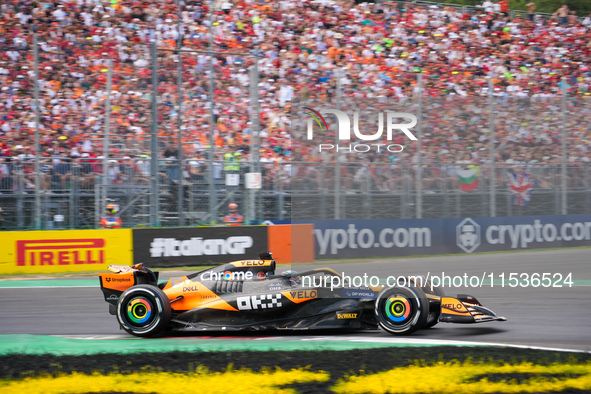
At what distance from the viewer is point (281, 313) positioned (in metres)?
7.18

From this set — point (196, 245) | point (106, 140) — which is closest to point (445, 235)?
point (196, 245)

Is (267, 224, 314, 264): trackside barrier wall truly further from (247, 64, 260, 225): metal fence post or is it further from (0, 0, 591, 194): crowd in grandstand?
(0, 0, 591, 194): crowd in grandstand

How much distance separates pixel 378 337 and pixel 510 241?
32.6 ft

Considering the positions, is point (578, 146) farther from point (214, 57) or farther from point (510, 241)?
point (214, 57)

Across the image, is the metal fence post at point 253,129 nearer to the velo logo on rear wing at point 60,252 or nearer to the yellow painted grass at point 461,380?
the velo logo on rear wing at point 60,252

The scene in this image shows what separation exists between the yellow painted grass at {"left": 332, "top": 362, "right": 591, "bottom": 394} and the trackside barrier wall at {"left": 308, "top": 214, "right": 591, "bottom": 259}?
29.5ft

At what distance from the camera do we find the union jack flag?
15898 millimetres

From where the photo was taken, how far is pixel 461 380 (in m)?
5.25

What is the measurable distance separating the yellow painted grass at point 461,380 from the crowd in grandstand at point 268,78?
365 inches

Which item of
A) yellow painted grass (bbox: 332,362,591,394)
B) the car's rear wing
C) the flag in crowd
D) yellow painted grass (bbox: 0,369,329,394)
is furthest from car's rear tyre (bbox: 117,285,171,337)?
the flag in crowd

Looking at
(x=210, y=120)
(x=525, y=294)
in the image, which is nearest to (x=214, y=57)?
(x=210, y=120)

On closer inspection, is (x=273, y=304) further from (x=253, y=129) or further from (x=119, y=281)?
(x=253, y=129)

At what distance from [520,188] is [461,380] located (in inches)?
454

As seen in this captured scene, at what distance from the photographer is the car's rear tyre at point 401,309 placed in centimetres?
680
